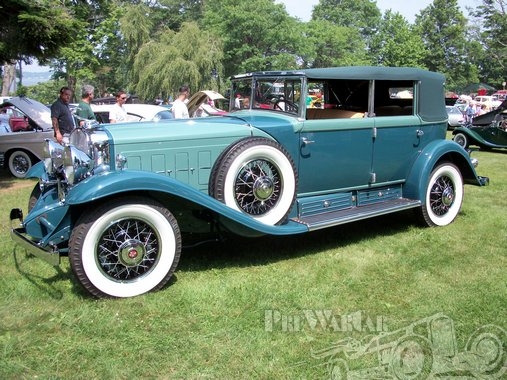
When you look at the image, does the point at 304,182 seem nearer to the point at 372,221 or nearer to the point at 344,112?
the point at 344,112

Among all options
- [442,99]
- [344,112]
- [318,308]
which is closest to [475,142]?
[442,99]

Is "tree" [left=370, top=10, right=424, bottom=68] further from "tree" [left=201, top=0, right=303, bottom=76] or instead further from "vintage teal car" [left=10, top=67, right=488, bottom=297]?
"vintage teal car" [left=10, top=67, right=488, bottom=297]

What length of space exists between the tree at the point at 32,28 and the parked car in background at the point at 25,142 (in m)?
1.80

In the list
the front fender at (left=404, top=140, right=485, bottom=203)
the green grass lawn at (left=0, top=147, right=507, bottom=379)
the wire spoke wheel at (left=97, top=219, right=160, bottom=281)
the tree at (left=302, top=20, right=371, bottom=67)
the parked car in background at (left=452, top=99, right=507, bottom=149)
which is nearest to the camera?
the green grass lawn at (left=0, top=147, right=507, bottom=379)

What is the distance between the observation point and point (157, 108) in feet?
42.3

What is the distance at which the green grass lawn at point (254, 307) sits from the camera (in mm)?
2803

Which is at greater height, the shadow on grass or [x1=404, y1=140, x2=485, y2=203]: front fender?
[x1=404, y1=140, x2=485, y2=203]: front fender

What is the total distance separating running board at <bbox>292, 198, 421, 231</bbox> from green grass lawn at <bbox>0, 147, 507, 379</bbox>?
362 millimetres

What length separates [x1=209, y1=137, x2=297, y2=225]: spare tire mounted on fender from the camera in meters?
4.00

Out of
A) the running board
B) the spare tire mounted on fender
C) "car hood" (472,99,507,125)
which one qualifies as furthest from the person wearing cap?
Result: "car hood" (472,99,507,125)

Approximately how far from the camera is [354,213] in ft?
15.7

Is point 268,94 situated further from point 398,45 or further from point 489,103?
point 398,45

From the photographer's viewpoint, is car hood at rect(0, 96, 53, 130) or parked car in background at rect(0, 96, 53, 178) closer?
parked car in background at rect(0, 96, 53, 178)

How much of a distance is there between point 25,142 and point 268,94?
6.64 meters
